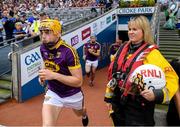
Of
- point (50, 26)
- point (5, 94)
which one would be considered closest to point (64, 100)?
point (50, 26)

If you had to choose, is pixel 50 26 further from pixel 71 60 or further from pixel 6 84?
pixel 6 84

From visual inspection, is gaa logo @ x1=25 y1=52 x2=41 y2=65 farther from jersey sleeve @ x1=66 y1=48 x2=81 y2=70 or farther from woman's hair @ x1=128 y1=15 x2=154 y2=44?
woman's hair @ x1=128 y1=15 x2=154 y2=44

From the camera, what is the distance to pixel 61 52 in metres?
4.86

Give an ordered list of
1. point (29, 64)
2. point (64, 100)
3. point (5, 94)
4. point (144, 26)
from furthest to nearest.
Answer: point (29, 64), point (5, 94), point (64, 100), point (144, 26)

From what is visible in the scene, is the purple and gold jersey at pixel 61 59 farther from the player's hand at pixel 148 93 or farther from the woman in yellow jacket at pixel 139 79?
the player's hand at pixel 148 93

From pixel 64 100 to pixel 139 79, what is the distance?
7.03ft

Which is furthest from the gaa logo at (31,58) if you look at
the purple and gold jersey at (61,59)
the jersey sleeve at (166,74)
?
the jersey sleeve at (166,74)

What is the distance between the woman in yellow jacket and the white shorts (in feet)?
4.97

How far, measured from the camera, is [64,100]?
5.24 m

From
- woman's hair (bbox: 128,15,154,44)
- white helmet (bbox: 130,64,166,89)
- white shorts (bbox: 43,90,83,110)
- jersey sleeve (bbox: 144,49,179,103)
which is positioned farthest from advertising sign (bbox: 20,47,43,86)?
white helmet (bbox: 130,64,166,89)

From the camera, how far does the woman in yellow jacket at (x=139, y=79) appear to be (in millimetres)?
3406

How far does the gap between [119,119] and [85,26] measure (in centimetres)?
1158

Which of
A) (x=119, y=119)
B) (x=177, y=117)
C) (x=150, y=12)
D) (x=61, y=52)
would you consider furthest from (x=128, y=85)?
(x=150, y=12)

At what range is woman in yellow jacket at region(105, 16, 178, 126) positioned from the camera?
3.41 meters
